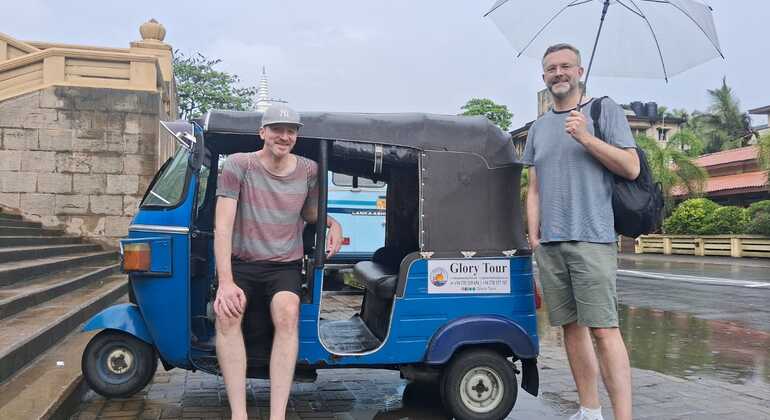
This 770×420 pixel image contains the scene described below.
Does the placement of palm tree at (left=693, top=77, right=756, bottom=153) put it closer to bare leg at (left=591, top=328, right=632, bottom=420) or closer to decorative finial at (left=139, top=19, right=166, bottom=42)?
decorative finial at (left=139, top=19, right=166, bottom=42)

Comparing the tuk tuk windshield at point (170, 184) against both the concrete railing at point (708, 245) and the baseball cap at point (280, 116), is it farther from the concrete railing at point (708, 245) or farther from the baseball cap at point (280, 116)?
the concrete railing at point (708, 245)

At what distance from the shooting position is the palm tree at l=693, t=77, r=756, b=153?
57513mm

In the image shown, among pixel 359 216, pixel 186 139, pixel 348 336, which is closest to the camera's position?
pixel 186 139

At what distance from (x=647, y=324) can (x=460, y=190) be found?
622 centimetres

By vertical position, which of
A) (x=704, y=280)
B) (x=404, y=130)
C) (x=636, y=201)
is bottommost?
(x=704, y=280)

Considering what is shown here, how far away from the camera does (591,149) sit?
384 cm

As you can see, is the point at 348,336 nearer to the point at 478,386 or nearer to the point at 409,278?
the point at 409,278

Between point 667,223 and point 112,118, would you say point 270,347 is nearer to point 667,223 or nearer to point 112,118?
point 112,118

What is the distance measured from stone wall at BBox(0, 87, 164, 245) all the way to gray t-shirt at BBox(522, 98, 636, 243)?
11413mm

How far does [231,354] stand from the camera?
379 cm

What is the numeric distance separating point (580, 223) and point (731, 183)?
35230mm

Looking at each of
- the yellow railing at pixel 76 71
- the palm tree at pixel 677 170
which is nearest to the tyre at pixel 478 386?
the yellow railing at pixel 76 71

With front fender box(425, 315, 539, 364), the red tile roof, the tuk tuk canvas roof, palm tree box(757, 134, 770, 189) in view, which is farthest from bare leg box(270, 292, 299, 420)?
the red tile roof

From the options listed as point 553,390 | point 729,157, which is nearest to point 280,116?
point 553,390
